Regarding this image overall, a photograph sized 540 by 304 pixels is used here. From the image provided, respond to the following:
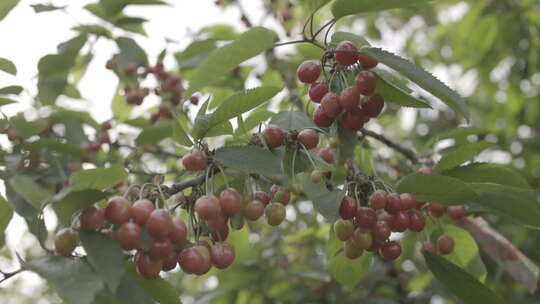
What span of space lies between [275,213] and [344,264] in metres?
0.45

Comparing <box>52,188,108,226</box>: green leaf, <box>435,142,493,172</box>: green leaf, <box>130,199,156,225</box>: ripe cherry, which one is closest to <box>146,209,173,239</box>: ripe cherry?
<box>130,199,156,225</box>: ripe cherry

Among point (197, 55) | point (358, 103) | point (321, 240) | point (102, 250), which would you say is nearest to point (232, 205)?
point (102, 250)

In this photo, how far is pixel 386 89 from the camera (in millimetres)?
1449

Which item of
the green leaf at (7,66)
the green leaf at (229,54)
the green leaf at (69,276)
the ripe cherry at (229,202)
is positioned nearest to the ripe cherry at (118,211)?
the green leaf at (69,276)

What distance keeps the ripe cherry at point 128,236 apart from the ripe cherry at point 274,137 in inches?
17.7

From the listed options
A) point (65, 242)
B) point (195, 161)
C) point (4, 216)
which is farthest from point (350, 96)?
point (4, 216)

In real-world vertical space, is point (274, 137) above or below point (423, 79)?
below

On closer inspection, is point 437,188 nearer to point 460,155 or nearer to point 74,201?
point 460,155

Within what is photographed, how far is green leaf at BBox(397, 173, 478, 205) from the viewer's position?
4.51ft

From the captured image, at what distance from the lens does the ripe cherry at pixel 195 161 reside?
1.32 m

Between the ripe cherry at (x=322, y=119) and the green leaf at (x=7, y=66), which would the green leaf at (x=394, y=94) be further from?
the green leaf at (x=7, y=66)

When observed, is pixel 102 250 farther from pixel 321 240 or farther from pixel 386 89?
pixel 321 240

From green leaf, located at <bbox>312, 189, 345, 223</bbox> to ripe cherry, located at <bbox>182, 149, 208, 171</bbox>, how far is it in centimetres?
32

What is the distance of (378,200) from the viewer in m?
1.36
